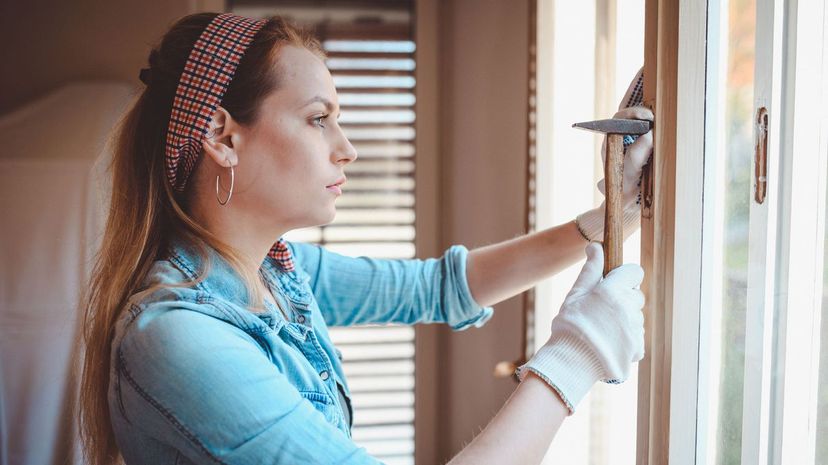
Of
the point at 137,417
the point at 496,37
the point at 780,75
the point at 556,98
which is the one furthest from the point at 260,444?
the point at 496,37

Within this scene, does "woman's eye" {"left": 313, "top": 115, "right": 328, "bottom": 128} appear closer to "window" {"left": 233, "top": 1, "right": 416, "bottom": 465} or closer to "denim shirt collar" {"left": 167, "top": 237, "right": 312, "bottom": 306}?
"denim shirt collar" {"left": 167, "top": 237, "right": 312, "bottom": 306}

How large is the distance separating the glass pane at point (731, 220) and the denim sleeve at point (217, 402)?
45cm

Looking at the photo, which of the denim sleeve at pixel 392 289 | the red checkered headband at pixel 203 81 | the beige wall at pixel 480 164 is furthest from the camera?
the beige wall at pixel 480 164

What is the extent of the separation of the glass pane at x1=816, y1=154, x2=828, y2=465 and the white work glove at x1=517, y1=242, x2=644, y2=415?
0.17 meters

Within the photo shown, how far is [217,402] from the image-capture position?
70 centimetres

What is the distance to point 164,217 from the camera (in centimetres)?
95

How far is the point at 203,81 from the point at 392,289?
48 cm

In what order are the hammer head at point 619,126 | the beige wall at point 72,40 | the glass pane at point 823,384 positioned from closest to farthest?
the glass pane at point 823,384, the hammer head at point 619,126, the beige wall at point 72,40

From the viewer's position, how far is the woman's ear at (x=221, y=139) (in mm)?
903

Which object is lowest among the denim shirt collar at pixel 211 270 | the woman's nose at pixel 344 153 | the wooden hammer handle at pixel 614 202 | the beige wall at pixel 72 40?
the denim shirt collar at pixel 211 270

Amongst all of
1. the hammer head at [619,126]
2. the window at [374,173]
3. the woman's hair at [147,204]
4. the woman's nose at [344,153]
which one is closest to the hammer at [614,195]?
the hammer head at [619,126]

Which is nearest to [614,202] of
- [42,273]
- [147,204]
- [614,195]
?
[614,195]

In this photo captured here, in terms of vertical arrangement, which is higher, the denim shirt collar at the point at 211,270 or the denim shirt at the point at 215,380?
the denim shirt collar at the point at 211,270

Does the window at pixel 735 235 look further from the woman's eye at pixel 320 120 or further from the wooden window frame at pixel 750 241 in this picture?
the woman's eye at pixel 320 120
